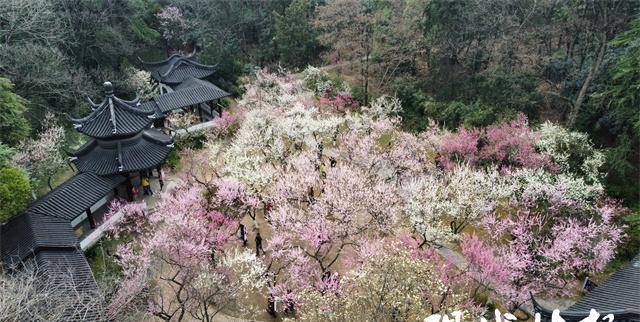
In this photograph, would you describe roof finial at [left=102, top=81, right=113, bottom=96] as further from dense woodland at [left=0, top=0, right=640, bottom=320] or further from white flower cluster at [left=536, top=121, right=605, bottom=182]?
white flower cluster at [left=536, top=121, right=605, bottom=182]

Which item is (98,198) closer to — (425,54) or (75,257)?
(75,257)

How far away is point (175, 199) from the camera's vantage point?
2238cm

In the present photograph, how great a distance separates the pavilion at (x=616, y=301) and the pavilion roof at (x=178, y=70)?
3399 centimetres

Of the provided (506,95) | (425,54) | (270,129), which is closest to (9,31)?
(270,129)

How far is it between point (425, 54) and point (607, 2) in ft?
45.3

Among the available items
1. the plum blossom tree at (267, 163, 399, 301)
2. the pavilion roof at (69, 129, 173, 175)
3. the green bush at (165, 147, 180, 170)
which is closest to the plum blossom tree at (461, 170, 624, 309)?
the plum blossom tree at (267, 163, 399, 301)

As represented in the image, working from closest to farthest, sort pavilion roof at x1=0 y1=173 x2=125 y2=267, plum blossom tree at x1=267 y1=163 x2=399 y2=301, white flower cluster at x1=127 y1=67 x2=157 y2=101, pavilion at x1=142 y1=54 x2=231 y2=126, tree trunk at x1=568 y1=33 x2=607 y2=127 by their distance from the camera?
plum blossom tree at x1=267 y1=163 x2=399 y2=301 → pavilion roof at x1=0 y1=173 x2=125 y2=267 → tree trunk at x1=568 y1=33 x2=607 y2=127 → pavilion at x1=142 y1=54 x2=231 y2=126 → white flower cluster at x1=127 y1=67 x2=157 y2=101

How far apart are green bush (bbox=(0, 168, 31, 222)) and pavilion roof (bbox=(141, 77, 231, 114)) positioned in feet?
46.3

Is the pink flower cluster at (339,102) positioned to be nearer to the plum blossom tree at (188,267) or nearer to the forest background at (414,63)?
the forest background at (414,63)

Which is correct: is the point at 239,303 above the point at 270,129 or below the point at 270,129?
below

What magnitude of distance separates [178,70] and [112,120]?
16.5 meters

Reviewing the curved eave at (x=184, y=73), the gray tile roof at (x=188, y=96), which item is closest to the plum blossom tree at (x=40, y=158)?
the gray tile roof at (x=188, y=96)

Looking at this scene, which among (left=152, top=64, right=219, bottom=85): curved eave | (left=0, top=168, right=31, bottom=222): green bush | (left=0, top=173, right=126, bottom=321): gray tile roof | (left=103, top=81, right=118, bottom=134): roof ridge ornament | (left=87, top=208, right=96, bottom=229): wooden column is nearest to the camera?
(left=0, top=173, right=126, bottom=321): gray tile roof

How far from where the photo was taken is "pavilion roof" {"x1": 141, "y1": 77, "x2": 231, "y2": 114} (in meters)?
34.6
